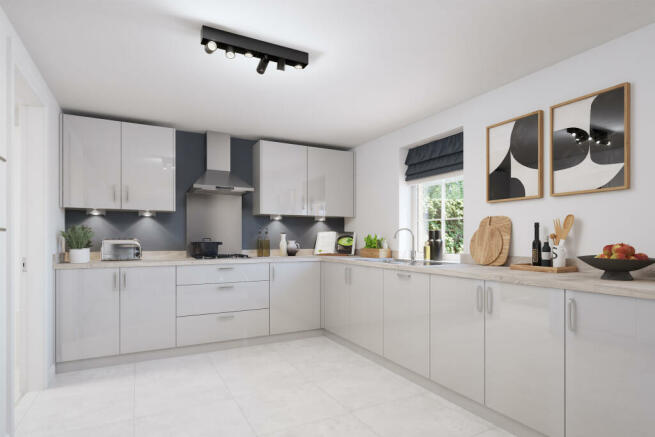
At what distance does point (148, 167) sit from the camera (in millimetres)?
3893

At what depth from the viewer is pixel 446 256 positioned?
146 inches

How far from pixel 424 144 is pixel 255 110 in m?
1.77

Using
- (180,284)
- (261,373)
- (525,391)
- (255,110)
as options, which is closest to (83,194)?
(180,284)

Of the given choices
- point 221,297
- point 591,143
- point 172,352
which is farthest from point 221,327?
point 591,143

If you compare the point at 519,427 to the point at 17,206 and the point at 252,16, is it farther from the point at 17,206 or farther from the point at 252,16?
the point at 17,206

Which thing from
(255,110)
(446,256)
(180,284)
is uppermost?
(255,110)

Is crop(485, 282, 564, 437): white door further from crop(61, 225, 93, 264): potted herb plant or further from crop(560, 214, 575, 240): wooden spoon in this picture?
crop(61, 225, 93, 264): potted herb plant

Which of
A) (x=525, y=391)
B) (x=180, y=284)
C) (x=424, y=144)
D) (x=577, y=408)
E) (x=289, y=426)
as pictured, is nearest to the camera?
(x=577, y=408)

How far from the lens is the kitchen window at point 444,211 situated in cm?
374

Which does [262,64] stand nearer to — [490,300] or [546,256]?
[490,300]

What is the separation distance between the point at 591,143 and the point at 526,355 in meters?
1.38

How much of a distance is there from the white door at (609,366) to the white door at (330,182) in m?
3.23

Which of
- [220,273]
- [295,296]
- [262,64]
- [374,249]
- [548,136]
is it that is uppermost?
[262,64]

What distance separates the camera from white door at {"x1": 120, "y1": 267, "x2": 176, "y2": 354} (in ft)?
11.3
